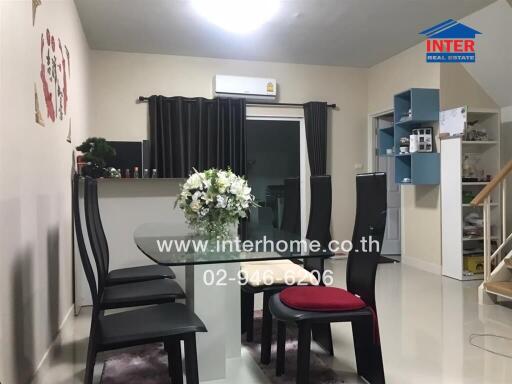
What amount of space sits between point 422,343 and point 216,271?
160 cm

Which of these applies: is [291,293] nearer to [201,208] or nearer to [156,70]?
[201,208]

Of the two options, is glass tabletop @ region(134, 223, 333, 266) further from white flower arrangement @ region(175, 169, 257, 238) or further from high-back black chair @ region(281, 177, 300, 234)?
high-back black chair @ region(281, 177, 300, 234)

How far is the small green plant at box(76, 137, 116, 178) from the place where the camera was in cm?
363

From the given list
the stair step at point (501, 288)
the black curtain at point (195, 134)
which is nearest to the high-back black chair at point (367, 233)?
the stair step at point (501, 288)

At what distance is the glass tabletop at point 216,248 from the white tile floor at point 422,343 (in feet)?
2.51

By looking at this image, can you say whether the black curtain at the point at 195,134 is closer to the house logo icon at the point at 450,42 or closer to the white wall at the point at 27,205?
the white wall at the point at 27,205

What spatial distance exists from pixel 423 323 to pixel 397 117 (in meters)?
2.83

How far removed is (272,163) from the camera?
6.37 metres

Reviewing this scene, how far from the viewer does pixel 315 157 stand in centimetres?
613

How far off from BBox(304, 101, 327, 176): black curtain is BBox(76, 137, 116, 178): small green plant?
3.20 meters

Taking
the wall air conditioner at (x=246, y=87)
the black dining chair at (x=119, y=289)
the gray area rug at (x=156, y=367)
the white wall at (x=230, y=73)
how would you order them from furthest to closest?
the wall air conditioner at (x=246, y=87) → the white wall at (x=230, y=73) → the gray area rug at (x=156, y=367) → the black dining chair at (x=119, y=289)

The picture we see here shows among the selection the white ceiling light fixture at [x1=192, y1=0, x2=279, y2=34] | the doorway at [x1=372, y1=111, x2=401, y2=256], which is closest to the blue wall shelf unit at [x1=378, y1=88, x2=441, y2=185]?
the doorway at [x1=372, y1=111, x2=401, y2=256]

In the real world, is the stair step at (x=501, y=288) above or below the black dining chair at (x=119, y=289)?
below

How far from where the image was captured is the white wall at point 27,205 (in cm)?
190
